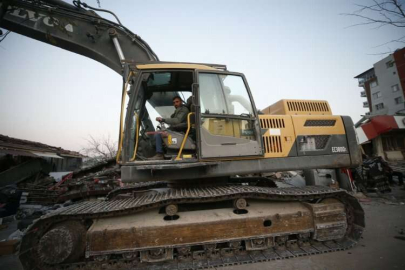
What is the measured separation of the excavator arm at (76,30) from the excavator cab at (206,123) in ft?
4.00

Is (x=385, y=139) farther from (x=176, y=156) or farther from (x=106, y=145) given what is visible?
(x=106, y=145)

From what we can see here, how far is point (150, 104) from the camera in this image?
3.84 m

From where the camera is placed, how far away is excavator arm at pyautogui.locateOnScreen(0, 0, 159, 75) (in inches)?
141

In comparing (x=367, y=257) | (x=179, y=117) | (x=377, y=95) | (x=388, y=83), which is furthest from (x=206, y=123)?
(x=377, y=95)

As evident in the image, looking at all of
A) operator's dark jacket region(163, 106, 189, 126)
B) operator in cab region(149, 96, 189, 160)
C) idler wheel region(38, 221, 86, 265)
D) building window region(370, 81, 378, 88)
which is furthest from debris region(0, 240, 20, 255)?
building window region(370, 81, 378, 88)

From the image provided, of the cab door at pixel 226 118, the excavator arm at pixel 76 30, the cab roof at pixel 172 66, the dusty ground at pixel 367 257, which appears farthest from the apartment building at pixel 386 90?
the excavator arm at pixel 76 30

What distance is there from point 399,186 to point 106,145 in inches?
733

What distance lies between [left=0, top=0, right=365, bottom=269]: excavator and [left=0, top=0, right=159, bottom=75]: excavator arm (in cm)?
2

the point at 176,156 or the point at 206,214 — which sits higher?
the point at 176,156

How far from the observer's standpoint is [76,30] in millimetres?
3797

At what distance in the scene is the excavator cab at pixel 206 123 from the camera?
2.87 meters

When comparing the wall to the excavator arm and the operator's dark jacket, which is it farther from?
the excavator arm

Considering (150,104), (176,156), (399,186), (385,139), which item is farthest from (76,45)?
(385,139)

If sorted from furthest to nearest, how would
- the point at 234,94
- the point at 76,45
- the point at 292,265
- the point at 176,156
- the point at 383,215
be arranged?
the point at 383,215, the point at 76,45, the point at 234,94, the point at 176,156, the point at 292,265
